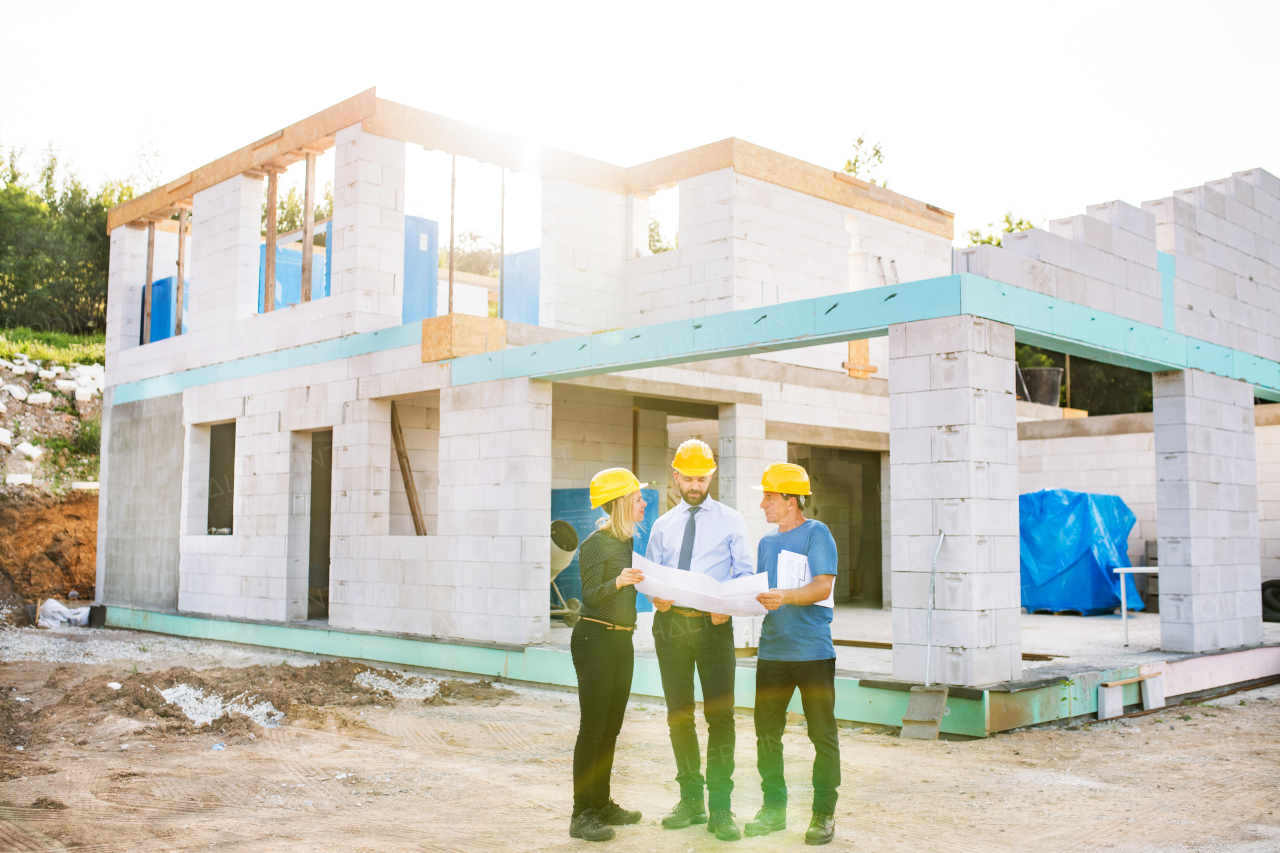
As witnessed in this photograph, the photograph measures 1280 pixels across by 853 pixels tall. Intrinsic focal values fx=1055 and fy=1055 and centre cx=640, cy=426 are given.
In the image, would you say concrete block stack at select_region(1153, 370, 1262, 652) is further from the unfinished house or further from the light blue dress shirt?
the light blue dress shirt

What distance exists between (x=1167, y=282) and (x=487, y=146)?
895cm

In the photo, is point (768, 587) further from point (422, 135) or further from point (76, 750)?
point (422, 135)

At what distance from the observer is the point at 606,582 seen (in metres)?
4.98

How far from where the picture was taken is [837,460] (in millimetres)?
19328

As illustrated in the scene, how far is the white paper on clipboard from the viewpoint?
5.05 m

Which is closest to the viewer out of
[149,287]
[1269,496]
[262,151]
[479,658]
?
[479,658]

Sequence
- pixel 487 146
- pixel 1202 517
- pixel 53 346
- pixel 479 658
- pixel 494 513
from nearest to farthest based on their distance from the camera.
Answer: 1. pixel 1202 517
2. pixel 479 658
3. pixel 494 513
4. pixel 487 146
5. pixel 53 346

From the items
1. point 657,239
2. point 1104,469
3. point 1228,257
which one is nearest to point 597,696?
point 1228,257

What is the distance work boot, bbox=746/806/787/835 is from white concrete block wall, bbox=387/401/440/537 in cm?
890

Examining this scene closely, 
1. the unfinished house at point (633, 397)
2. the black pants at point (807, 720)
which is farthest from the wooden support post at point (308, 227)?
the black pants at point (807, 720)

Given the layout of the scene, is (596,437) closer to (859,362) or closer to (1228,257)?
(859,362)

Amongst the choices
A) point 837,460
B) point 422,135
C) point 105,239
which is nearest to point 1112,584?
point 837,460

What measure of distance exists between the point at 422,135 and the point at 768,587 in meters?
10.3

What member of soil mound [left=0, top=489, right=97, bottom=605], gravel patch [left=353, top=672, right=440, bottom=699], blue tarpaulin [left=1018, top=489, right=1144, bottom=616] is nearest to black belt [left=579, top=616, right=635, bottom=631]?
gravel patch [left=353, top=672, right=440, bottom=699]
